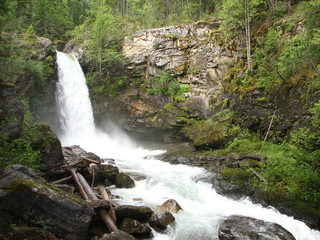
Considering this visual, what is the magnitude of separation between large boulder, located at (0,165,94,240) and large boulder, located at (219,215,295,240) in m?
3.85

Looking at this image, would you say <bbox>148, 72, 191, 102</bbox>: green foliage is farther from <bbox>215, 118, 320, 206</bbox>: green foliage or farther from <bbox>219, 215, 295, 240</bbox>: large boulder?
<bbox>219, 215, 295, 240</bbox>: large boulder

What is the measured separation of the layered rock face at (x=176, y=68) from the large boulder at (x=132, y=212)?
13.7 m

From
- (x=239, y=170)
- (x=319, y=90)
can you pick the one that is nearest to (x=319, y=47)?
(x=319, y=90)

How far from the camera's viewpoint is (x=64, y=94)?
23.4 m

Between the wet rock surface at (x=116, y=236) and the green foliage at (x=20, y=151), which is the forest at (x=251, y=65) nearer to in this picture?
the green foliage at (x=20, y=151)

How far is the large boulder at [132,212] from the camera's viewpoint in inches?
268

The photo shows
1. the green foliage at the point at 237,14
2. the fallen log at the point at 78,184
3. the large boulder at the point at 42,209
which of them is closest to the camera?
the large boulder at the point at 42,209

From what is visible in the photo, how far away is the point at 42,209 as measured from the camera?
18.7 feet

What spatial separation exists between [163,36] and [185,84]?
20.4 feet

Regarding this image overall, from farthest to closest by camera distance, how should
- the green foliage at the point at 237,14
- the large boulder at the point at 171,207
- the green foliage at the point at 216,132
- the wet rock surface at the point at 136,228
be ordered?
the green foliage at the point at 237,14 < the green foliage at the point at 216,132 < the large boulder at the point at 171,207 < the wet rock surface at the point at 136,228

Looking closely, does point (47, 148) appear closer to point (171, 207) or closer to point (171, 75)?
point (171, 207)

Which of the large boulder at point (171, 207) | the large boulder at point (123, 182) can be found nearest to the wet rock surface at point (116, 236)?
the large boulder at point (171, 207)

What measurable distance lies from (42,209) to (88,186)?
3039mm

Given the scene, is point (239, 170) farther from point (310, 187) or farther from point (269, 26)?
point (269, 26)
